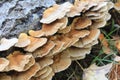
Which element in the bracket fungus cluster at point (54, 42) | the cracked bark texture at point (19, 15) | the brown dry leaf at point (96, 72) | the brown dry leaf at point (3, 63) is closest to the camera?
the brown dry leaf at point (3, 63)

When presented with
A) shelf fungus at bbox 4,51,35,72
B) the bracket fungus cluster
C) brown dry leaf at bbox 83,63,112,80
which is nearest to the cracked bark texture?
the bracket fungus cluster

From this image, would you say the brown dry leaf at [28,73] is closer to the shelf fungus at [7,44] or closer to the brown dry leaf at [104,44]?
the shelf fungus at [7,44]

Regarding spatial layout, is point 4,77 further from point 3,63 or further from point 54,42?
point 54,42

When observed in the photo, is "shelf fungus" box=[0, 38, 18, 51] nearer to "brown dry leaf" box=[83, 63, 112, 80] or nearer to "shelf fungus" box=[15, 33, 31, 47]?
"shelf fungus" box=[15, 33, 31, 47]

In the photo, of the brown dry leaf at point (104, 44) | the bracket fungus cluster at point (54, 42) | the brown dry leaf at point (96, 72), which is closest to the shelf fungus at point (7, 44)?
the bracket fungus cluster at point (54, 42)

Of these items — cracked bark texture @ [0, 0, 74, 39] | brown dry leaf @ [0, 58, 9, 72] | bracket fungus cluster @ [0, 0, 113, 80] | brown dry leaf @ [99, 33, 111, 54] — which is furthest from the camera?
brown dry leaf @ [99, 33, 111, 54]

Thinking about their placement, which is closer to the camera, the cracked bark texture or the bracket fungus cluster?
the bracket fungus cluster
